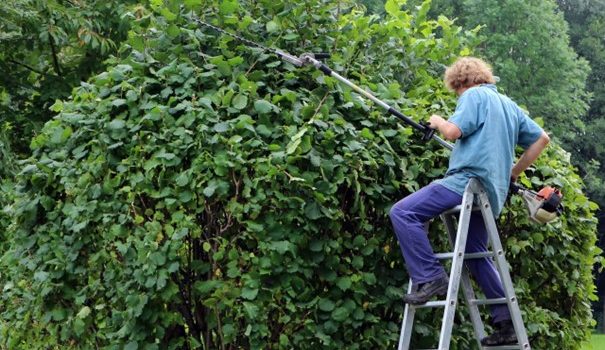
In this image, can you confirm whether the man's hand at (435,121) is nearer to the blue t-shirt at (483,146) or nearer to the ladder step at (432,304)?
A: the blue t-shirt at (483,146)

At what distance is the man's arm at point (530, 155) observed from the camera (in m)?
6.48

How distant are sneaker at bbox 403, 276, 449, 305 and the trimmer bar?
0.77 meters

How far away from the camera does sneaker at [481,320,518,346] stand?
20.8 feet

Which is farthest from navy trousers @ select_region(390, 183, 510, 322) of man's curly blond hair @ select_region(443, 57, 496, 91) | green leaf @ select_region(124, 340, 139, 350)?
green leaf @ select_region(124, 340, 139, 350)

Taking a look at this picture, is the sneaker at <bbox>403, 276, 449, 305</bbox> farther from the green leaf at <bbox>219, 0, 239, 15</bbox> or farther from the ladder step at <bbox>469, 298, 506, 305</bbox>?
the green leaf at <bbox>219, 0, 239, 15</bbox>

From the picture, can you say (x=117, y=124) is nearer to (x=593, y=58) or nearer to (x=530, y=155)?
(x=530, y=155)

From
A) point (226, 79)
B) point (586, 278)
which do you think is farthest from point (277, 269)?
point (586, 278)

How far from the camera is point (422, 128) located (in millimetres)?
6184

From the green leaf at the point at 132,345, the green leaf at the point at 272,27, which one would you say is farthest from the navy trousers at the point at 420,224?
the green leaf at the point at 132,345

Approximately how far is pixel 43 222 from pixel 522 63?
1226 inches

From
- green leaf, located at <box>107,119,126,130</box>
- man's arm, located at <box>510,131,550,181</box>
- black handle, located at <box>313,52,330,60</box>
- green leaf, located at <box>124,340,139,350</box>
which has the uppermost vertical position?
black handle, located at <box>313,52,330,60</box>

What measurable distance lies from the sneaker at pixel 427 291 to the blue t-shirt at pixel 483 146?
0.51 m

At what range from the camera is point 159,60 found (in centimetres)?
650

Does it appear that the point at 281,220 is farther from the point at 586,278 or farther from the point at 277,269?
the point at 586,278
